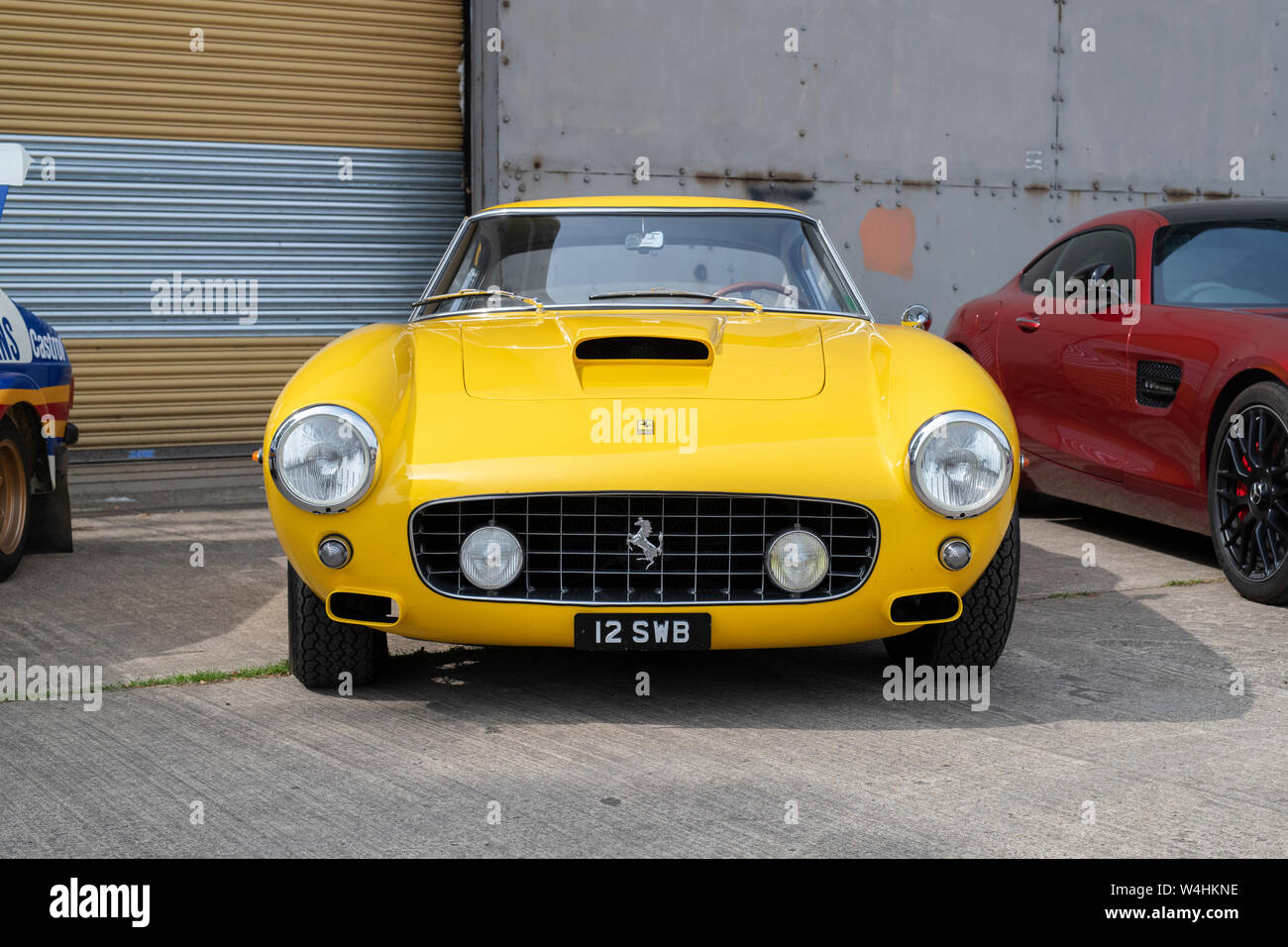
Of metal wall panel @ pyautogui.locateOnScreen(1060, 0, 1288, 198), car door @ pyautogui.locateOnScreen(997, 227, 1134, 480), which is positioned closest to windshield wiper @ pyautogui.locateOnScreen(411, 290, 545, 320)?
car door @ pyautogui.locateOnScreen(997, 227, 1134, 480)

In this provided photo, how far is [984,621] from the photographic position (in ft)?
12.5

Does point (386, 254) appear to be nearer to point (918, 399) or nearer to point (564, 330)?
Result: point (564, 330)

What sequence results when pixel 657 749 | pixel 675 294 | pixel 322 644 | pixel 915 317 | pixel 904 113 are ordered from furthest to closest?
1. pixel 904 113
2. pixel 915 317
3. pixel 675 294
4. pixel 322 644
5. pixel 657 749

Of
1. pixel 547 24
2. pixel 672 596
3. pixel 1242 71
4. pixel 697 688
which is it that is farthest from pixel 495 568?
pixel 1242 71

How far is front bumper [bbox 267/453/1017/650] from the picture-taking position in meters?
3.41

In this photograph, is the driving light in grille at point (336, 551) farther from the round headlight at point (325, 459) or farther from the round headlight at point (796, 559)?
the round headlight at point (796, 559)

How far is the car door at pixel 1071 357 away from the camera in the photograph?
592 cm

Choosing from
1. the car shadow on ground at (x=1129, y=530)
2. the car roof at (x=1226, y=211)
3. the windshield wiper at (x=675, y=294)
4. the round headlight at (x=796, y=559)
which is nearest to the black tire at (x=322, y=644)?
the round headlight at (x=796, y=559)

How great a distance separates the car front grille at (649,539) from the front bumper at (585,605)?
3 cm

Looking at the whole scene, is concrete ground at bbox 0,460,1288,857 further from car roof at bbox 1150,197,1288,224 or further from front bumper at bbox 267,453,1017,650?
car roof at bbox 1150,197,1288,224

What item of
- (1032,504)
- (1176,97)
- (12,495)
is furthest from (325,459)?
(1176,97)

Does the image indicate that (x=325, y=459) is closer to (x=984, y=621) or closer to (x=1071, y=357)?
(x=984, y=621)

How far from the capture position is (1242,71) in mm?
10594

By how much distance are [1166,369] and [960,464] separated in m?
2.41
